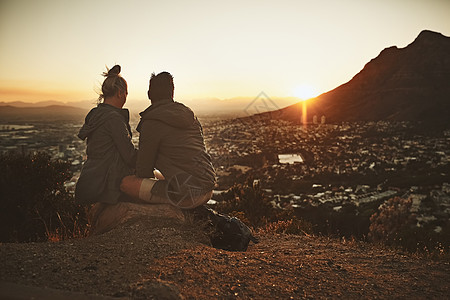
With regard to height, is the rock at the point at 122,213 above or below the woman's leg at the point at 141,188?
below

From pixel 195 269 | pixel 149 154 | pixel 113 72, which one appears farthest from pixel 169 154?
pixel 195 269

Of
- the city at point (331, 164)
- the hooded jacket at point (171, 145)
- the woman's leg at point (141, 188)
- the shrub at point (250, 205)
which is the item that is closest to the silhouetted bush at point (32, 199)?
the woman's leg at point (141, 188)

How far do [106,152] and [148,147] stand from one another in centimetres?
64

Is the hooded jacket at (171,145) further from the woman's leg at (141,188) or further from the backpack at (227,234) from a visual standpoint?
the backpack at (227,234)

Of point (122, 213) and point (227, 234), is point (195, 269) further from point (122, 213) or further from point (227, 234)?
point (122, 213)

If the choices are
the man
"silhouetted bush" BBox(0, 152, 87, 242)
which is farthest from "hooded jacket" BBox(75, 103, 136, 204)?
"silhouetted bush" BBox(0, 152, 87, 242)

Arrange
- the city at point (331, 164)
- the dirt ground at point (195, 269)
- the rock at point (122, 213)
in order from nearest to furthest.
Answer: the dirt ground at point (195, 269)
the rock at point (122, 213)
the city at point (331, 164)

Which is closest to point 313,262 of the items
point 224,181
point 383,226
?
point 383,226

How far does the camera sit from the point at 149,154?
4.09m

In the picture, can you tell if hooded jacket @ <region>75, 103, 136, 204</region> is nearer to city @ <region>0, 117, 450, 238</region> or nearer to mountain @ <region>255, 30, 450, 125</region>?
city @ <region>0, 117, 450, 238</region>

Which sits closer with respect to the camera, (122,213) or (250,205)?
(122,213)

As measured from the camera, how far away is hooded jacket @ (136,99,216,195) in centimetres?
403

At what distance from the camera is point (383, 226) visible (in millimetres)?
13227

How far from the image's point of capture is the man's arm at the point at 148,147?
402cm
